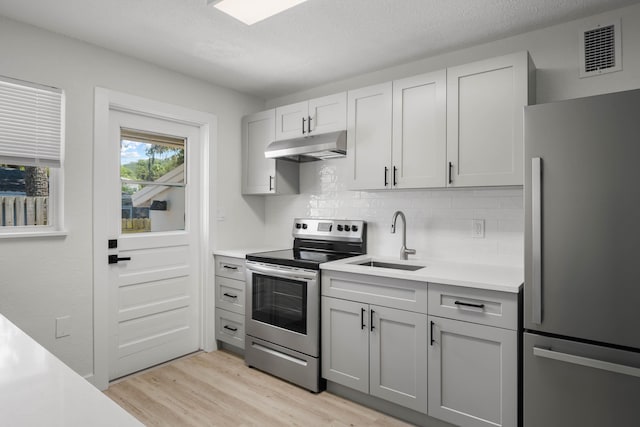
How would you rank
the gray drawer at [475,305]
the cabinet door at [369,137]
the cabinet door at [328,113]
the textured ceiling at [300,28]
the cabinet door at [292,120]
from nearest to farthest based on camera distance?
1. the gray drawer at [475,305]
2. the textured ceiling at [300,28]
3. the cabinet door at [369,137]
4. the cabinet door at [328,113]
5. the cabinet door at [292,120]

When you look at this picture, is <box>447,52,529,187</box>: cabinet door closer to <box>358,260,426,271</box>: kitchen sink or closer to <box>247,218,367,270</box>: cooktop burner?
<box>358,260,426,271</box>: kitchen sink

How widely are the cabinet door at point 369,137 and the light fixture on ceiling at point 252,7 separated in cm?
104

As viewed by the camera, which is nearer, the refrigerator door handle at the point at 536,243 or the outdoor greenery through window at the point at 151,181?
the refrigerator door handle at the point at 536,243

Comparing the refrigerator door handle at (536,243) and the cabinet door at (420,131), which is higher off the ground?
the cabinet door at (420,131)

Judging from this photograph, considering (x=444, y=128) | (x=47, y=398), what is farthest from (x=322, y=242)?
(x=47, y=398)

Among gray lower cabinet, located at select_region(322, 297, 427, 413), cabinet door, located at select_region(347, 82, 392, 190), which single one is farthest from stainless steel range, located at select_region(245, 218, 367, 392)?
cabinet door, located at select_region(347, 82, 392, 190)

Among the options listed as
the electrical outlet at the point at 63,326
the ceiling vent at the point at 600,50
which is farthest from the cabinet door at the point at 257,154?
the ceiling vent at the point at 600,50

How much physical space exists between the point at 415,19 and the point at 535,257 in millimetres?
1552

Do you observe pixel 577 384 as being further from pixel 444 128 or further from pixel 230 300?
pixel 230 300

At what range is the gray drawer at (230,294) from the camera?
3.26m

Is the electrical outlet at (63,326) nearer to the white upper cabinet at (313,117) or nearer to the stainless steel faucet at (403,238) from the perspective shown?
the white upper cabinet at (313,117)

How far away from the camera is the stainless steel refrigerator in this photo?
162 cm

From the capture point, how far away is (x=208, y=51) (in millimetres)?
2771

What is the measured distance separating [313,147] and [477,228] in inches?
53.7
